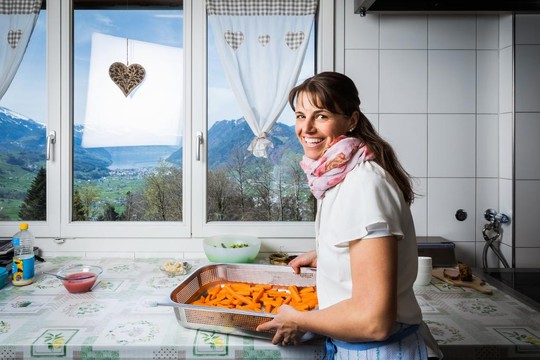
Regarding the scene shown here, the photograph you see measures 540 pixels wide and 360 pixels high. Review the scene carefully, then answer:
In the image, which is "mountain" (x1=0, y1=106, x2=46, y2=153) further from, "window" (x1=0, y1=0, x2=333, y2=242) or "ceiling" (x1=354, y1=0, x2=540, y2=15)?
"ceiling" (x1=354, y1=0, x2=540, y2=15)

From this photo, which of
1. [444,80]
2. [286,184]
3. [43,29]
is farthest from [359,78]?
[43,29]

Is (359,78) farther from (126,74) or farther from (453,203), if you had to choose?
(126,74)

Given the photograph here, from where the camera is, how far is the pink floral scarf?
3.17 feet

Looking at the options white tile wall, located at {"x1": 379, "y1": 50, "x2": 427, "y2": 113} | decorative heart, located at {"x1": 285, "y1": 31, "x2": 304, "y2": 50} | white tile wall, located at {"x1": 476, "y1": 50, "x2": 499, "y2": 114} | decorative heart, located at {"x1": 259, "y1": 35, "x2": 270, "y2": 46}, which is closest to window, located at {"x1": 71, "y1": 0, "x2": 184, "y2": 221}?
decorative heart, located at {"x1": 259, "y1": 35, "x2": 270, "y2": 46}

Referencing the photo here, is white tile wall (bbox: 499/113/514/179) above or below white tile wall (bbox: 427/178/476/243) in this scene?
above

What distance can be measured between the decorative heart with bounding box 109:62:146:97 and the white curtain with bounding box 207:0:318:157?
0.42 meters

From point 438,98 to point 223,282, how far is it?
136 cm

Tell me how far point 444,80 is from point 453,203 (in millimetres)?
609

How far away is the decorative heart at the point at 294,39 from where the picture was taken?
2.13 metres

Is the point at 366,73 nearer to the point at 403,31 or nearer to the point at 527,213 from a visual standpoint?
the point at 403,31

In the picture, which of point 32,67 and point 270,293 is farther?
point 32,67

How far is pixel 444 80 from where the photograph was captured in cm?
212

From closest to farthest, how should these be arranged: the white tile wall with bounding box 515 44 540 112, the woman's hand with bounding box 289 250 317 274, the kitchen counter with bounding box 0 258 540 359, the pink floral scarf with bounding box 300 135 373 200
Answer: the pink floral scarf with bounding box 300 135 373 200, the kitchen counter with bounding box 0 258 540 359, the woman's hand with bounding box 289 250 317 274, the white tile wall with bounding box 515 44 540 112

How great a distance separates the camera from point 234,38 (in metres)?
2.13
